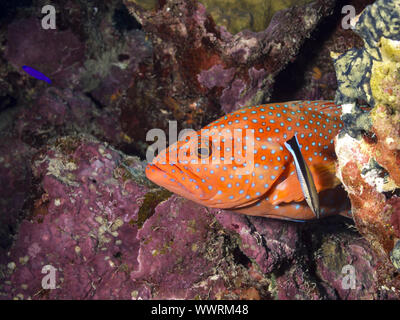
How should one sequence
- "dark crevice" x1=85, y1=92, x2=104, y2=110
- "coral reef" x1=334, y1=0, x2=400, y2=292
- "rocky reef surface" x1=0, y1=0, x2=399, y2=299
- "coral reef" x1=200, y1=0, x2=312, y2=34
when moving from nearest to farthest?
"coral reef" x1=334, y1=0, x2=400, y2=292
"rocky reef surface" x1=0, y1=0, x2=399, y2=299
"coral reef" x1=200, y1=0, x2=312, y2=34
"dark crevice" x1=85, y1=92, x2=104, y2=110

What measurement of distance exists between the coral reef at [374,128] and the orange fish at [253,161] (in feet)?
2.35

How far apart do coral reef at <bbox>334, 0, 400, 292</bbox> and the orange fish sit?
0.72 metres

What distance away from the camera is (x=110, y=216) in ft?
12.3

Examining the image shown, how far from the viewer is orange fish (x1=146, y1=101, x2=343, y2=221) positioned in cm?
306

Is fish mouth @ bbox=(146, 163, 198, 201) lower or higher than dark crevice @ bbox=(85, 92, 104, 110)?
higher

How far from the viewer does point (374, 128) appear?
231 cm

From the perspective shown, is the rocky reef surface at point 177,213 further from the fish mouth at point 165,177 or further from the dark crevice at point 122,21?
the dark crevice at point 122,21

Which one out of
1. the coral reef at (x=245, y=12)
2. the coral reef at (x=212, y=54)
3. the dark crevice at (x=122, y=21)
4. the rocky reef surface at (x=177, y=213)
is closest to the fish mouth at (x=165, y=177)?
the rocky reef surface at (x=177, y=213)

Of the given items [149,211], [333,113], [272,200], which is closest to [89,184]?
[149,211]

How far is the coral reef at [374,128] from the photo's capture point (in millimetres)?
2184

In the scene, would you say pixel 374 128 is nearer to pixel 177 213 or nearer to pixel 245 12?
pixel 177 213

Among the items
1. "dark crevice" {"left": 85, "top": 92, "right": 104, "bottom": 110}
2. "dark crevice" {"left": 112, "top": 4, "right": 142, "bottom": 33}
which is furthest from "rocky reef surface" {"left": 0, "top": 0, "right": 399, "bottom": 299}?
"dark crevice" {"left": 112, "top": 4, "right": 142, "bottom": 33}

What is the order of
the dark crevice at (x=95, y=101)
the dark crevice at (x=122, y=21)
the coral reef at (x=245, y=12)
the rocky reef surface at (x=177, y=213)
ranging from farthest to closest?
the dark crevice at (x=122, y=21) < the dark crevice at (x=95, y=101) < the coral reef at (x=245, y=12) < the rocky reef surface at (x=177, y=213)

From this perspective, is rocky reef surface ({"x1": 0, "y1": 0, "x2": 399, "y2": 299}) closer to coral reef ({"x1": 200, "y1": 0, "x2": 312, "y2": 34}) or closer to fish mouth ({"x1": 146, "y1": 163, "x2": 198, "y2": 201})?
coral reef ({"x1": 200, "y1": 0, "x2": 312, "y2": 34})
